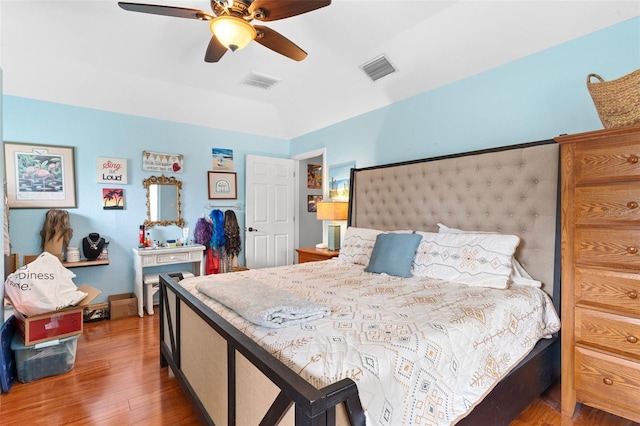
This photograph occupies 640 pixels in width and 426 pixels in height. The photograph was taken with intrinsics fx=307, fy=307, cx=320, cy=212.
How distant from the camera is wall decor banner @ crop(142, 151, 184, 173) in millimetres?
3920

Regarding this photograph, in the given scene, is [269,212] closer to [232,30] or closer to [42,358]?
[42,358]

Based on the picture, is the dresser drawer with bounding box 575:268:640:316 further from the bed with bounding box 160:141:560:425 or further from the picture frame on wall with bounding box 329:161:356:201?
the picture frame on wall with bounding box 329:161:356:201

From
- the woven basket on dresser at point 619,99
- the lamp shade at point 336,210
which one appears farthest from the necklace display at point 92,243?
the woven basket on dresser at point 619,99

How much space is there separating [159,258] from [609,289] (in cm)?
402

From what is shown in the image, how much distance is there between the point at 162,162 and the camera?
404 cm

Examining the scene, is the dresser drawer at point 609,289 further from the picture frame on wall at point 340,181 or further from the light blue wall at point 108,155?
the light blue wall at point 108,155

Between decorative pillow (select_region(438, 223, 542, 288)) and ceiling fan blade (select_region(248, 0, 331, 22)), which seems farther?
decorative pillow (select_region(438, 223, 542, 288))

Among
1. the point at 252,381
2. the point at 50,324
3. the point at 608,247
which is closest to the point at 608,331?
the point at 608,247

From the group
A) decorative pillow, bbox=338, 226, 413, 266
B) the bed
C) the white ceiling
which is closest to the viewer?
the bed

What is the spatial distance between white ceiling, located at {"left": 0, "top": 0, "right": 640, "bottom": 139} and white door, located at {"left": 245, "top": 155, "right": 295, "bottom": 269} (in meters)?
1.02

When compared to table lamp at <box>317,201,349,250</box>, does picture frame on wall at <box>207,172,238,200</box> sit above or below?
above

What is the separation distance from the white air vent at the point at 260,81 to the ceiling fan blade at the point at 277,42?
1.38 metres

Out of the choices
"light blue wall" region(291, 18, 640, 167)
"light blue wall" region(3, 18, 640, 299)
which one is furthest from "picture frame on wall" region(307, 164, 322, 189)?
"light blue wall" region(291, 18, 640, 167)

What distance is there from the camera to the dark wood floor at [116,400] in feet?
5.75
